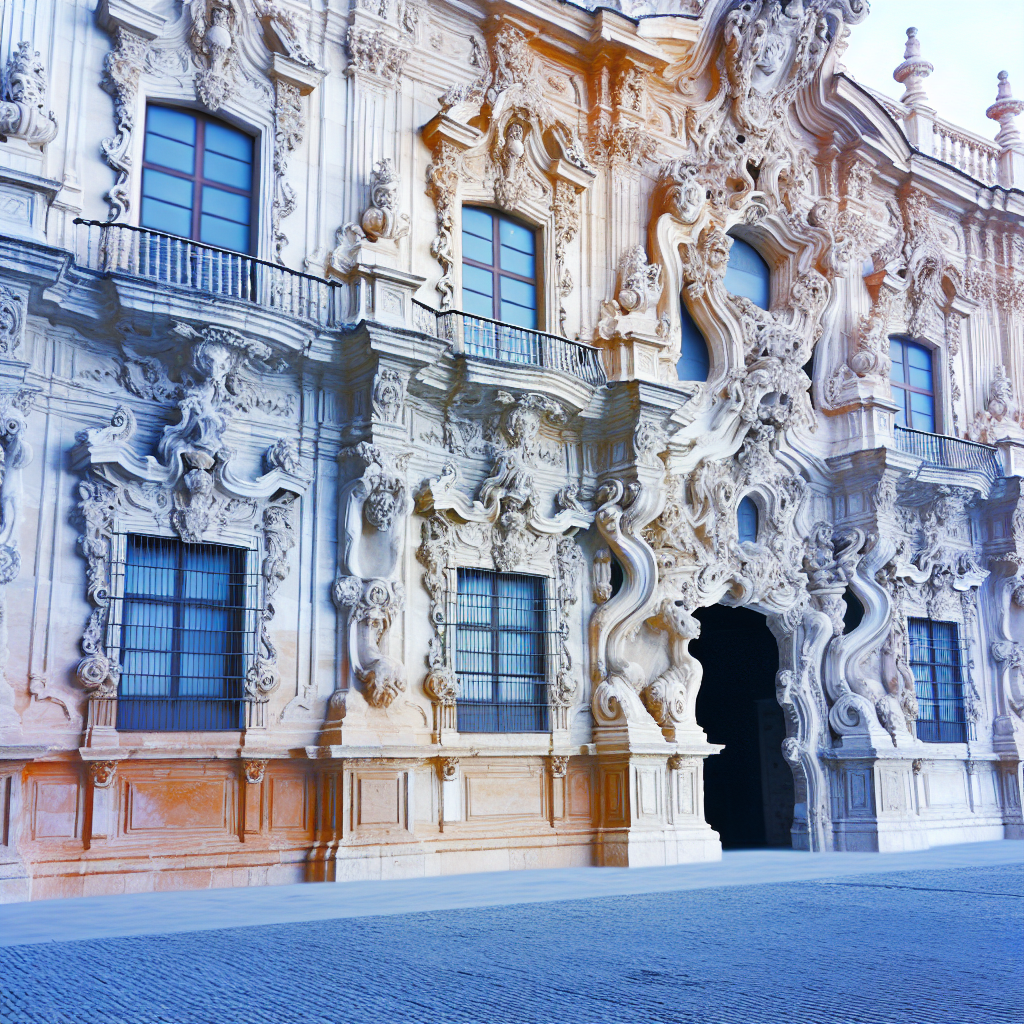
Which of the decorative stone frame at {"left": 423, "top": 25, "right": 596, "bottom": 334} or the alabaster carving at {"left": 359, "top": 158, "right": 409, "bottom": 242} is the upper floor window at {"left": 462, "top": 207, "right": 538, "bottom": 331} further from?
the alabaster carving at {"left": 359, "top": 158, "right": 409, "bottom": 242}

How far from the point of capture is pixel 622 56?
49.6 ft

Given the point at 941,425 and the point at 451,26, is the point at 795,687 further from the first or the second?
the point at 451,26

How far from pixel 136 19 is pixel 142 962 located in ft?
30.4

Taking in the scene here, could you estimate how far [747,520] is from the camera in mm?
15844

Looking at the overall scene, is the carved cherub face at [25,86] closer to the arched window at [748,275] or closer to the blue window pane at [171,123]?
the blue window pane at [171,123]

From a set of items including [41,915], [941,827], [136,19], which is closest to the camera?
[41,915]

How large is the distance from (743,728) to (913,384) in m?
6.02

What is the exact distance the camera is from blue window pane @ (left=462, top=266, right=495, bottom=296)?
45.9 feet

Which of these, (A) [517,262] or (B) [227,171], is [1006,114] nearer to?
(A) [517,262]

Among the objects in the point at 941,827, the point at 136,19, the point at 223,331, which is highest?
the point at 136,19

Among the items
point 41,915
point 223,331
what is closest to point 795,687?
point 223,331

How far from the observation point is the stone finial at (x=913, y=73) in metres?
19.4

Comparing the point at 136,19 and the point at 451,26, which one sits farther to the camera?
the point at 451,26

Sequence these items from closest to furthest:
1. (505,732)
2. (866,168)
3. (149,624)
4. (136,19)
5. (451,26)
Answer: (149,624), (136,19), (505,732), (451,26), (866,168)
